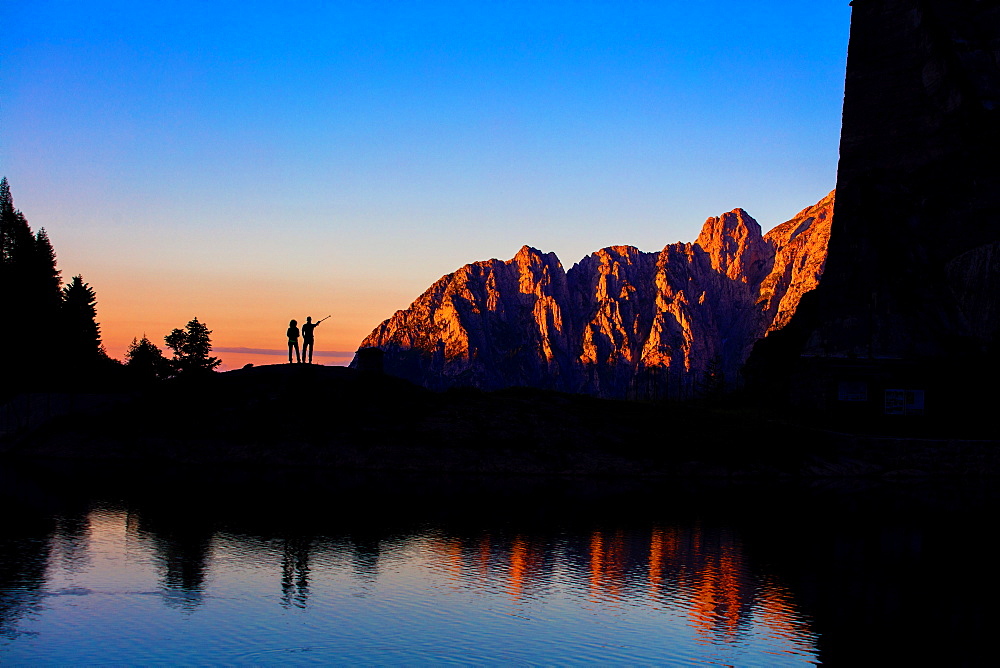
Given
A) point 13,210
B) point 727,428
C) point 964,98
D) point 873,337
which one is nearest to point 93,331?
point 13,210

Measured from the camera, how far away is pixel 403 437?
2283 inches

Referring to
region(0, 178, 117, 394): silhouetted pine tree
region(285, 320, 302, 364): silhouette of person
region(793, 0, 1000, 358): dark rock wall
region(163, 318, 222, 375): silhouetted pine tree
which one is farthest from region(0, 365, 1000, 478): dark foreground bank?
region(163, 318, 222, 375): silhouetted pine tree

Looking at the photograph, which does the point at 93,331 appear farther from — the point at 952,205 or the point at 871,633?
Result: the point at 871,633

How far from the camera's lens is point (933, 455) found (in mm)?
62656

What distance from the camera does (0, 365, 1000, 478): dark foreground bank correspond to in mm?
56250

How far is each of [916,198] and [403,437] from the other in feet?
198

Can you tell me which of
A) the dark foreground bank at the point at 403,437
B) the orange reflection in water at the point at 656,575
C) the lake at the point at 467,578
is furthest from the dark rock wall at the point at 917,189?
the orange reflection in water at the point at 656,575

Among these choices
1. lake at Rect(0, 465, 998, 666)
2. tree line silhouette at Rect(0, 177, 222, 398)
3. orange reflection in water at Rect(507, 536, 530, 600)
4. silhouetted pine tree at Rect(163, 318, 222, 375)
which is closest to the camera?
lake at Rect(0, 465, 998, 666)

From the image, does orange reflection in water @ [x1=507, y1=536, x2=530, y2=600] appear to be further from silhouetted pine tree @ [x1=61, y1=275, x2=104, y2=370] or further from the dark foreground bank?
silhouetted pine tree @ [x1=61, y1=275, x2=104, y2=370]

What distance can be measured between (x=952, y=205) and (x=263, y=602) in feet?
277

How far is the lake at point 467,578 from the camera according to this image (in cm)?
1997

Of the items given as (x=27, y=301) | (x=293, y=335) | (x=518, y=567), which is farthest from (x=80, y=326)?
(x=518, y=567)

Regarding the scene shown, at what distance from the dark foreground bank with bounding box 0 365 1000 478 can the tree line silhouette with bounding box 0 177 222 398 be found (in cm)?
634

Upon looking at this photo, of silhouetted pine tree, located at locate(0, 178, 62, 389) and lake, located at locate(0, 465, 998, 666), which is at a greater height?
silhouetted pine tree, located at locate(0, 178, 62, 389)
